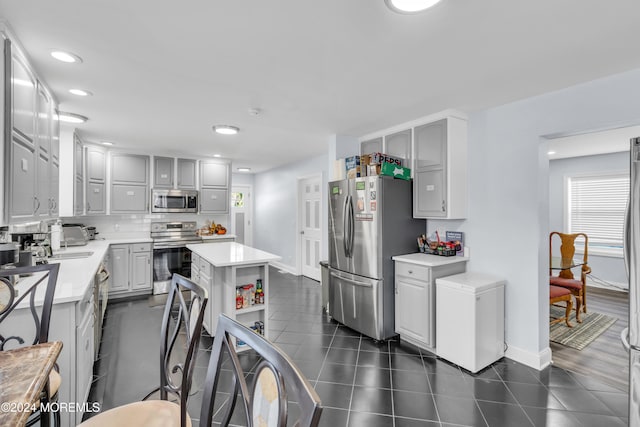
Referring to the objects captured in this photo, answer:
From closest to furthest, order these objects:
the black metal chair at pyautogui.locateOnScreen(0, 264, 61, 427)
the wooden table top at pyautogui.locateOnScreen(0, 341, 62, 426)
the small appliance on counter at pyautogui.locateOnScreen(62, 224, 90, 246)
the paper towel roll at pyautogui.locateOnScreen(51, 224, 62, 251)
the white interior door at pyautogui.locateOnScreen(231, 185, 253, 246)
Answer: the wooden table top at pyautogui.locateOnScreen(0, 341, 62, 426) < the black metal chair at pyautogui.locateOnScreen(0, 264, 61, 427) < the paper towel roll at pyautogui.locateOnScreen(51, 224, 62, 251) < the small appliance on counter at pyautogui.locateOnScreen(62, 224, 90, 246) < the white interior door at pyautogui.locateOnScreen(231, 185, 253, 246)

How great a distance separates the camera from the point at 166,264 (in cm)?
500

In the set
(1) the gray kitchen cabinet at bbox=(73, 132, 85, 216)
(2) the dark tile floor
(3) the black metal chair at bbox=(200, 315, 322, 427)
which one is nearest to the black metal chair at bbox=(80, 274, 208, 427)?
(3) the black metal chair at bbox=(200, 315, 322, 427)

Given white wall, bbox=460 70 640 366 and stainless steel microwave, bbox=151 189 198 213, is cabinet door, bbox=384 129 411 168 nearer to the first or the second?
white wall, bbox=460 70 640 366

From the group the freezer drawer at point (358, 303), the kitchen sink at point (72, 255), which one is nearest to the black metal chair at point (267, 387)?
the freezer drawer at point (358, 303)

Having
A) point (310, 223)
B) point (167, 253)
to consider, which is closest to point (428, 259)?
point (310, 223)

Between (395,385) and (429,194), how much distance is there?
1.85m

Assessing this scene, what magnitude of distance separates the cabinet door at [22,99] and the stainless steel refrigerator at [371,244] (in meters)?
2.67

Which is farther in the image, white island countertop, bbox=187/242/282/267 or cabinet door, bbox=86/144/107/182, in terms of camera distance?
cabinet door, bbox=86/144/107/182

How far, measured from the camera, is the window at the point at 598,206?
510 cm

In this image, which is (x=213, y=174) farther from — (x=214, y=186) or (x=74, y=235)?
(x=74, y=235)

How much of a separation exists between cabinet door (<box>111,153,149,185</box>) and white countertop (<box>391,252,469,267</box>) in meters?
4.40

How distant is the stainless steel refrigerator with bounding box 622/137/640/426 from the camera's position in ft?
5.54

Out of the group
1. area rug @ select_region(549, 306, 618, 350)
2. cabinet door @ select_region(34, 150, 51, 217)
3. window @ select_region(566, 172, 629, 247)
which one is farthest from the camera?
window @ select_region(566, 172, 629, 247)

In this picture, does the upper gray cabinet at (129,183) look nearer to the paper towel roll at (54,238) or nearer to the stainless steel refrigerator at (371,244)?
the paper towel roll at (54,238)
